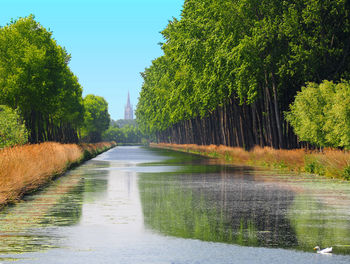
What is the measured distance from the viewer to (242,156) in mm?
48250

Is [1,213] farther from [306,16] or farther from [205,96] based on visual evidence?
[205,96]

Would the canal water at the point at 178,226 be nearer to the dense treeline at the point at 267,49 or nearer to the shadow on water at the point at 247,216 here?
the shadow on water at the point at 247,216

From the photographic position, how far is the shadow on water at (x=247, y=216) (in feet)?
37.3

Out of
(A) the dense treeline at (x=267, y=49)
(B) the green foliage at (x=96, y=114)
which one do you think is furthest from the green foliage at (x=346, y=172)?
(B) the green foliage at (x=96, y=114)

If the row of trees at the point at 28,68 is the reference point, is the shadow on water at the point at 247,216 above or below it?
below

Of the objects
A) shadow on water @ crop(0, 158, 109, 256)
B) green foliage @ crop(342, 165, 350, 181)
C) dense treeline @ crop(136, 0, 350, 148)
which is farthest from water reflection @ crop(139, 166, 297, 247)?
dense treeline @ crop(136, 0, 350, 148)

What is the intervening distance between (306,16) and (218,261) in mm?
29886

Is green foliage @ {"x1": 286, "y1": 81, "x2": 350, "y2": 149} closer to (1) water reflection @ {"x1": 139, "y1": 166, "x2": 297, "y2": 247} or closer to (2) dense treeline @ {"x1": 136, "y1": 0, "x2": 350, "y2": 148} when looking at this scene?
(2) dense treeline @ {"x1": 136, "y1": 0, "x2": 350, "y2": 148}

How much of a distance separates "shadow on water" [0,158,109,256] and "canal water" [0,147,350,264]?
0.02m

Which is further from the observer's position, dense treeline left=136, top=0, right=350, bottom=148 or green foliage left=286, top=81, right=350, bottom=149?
dense treeline left=136, top=0, right=350, bottom=148

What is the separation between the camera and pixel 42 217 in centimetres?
1468

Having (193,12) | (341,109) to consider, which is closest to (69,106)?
(193,12)

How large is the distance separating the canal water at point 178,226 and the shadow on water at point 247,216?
0.02 meters

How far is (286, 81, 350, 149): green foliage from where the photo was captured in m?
29.8
